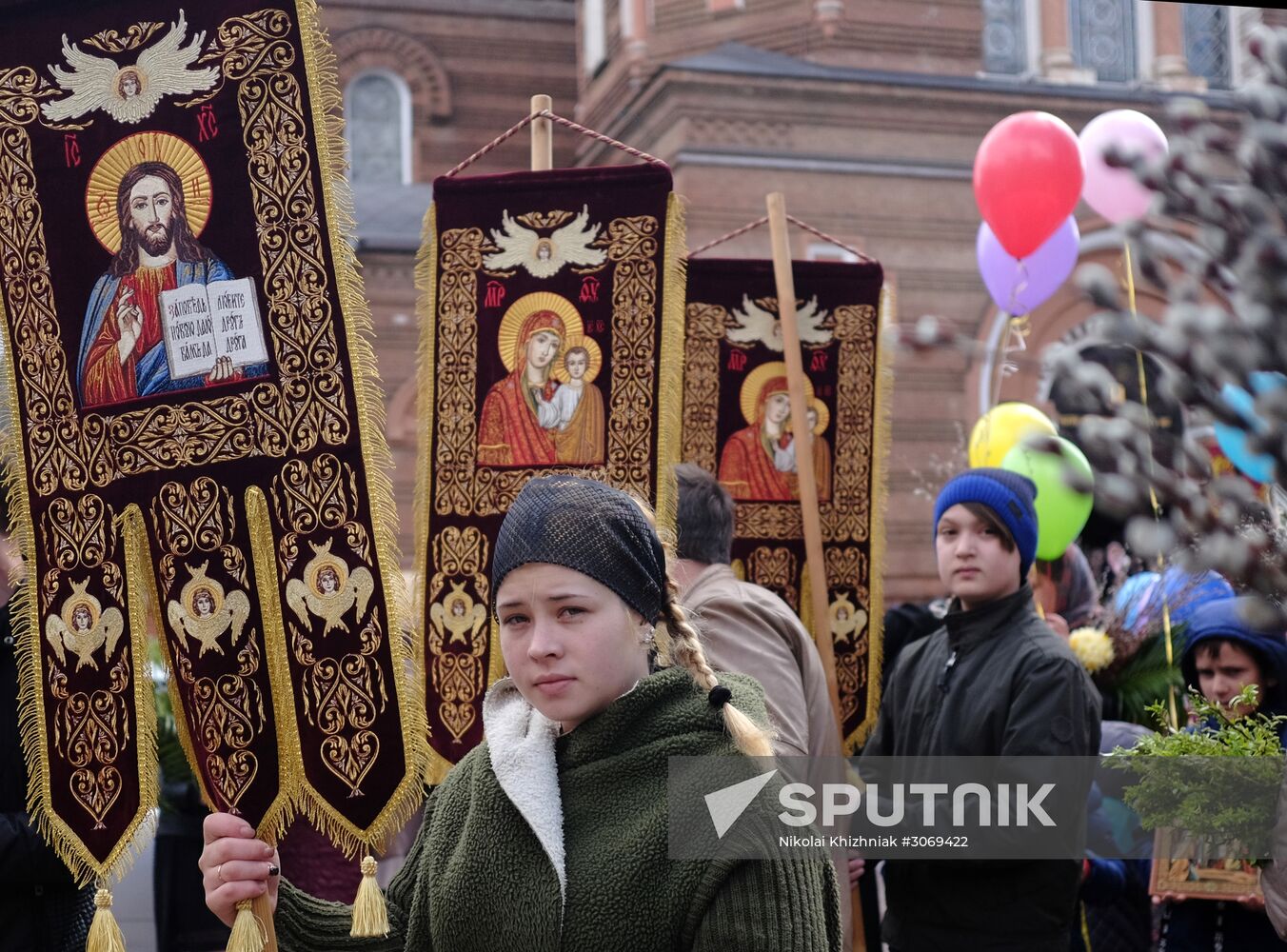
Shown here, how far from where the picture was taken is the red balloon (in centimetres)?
644

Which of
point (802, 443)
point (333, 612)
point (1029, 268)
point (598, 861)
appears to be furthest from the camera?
point (1029, 268)

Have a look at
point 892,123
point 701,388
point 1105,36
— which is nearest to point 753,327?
point 701,388

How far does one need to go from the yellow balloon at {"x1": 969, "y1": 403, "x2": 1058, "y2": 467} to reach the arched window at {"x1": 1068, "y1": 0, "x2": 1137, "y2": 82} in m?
9.96

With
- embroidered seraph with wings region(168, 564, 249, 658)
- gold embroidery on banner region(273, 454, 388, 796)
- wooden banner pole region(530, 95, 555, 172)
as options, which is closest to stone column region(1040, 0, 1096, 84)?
wooden banner pole region(530, 95, 555, 172)

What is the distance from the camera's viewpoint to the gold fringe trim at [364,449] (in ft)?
8.56

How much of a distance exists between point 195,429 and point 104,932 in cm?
86

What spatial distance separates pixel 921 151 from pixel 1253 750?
1209 centimetres

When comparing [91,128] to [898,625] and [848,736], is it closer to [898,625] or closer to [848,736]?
[848,736]

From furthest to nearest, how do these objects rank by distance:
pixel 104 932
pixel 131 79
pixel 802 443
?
1. pixel 802 443
2. pixel 131 79
3. pixel 104 932

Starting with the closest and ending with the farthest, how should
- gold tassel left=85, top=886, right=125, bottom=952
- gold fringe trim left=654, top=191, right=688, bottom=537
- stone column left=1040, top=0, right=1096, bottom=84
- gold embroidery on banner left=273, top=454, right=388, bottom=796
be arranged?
gold tassel left=85, top=886, right=125, bottom=952 → gold embroidery on banner left=273, top=454, right=388, bottom=796 → gold fringe trim left=654, top=191, right=688, bottom=537 → stone column left=1040, top=0, right=1096, bottom=84

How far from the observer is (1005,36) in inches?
632

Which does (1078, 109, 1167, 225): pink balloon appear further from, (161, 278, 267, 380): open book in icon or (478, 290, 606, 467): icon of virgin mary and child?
(161, 278, 267, 380): open book in icon

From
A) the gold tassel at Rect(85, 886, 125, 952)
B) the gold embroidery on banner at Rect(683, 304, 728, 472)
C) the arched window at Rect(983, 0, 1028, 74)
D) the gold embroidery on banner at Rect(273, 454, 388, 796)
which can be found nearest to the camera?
the gold tassel at Rect(85, 886, 125, 952)

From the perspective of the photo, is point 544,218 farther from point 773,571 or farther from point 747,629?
point 773,571
